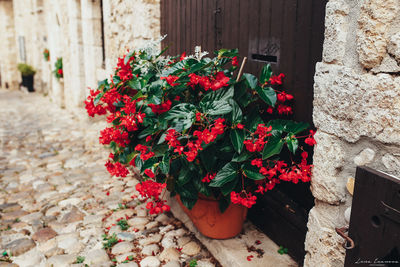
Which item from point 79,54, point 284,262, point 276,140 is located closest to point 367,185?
point 276,140

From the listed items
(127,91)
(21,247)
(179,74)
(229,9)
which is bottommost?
(21,247)

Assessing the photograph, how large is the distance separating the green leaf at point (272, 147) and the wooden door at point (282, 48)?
14.8 inches

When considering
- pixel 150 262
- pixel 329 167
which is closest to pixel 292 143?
pixel 329 167

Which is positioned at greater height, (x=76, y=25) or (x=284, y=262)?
(x=76, y=25)

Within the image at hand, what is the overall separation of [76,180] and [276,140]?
2.83 meters

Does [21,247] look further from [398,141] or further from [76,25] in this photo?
[76,25]

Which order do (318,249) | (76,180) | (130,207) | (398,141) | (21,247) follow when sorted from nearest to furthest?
(398,141) → (318,249) → (21,247) → (130,207) → (76,180)

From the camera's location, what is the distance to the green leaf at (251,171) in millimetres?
1893

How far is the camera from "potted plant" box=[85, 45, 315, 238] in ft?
6.10

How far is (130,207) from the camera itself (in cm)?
320

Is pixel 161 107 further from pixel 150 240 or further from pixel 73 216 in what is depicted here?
pixel 73 216

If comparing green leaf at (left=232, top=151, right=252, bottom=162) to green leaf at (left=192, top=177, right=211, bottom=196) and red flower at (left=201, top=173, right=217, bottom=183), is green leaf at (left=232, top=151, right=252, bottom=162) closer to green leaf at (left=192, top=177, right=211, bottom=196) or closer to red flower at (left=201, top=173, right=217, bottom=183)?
red flower at (left=201, top=173, right=217, bottom=183)

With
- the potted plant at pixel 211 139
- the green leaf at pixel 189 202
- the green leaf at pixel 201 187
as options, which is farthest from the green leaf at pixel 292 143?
the green leaf at pixel 189 202

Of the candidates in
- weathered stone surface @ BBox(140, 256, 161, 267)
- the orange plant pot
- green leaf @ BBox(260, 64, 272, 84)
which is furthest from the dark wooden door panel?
weathered stone surface @ BBox(140, 256, 161, 267)
